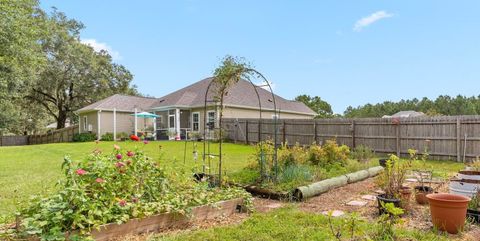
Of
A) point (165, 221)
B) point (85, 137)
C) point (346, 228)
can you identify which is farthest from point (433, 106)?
point (165, 221)

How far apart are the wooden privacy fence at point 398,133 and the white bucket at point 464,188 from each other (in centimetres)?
380

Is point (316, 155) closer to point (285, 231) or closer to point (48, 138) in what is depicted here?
point (285, 231)

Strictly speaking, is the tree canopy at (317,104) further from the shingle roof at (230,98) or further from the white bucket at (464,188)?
the white bucket at (464,188)

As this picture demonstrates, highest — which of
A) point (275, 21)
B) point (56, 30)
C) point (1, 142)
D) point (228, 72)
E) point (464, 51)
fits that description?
point (56, 30)

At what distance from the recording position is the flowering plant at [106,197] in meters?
2.96

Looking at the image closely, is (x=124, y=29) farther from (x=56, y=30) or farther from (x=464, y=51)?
(x=464, y=51)

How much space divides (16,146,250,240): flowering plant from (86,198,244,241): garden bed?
8 centimetres

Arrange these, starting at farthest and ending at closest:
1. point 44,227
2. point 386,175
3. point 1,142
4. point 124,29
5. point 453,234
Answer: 1. point 1,142
2. point 124,29
3. point 386,175
4. point 453,234
5. point 44,227

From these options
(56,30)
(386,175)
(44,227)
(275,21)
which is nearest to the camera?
(44,227)

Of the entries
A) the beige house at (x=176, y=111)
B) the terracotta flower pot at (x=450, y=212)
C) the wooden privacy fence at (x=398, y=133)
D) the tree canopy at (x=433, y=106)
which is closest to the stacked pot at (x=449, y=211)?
the terracotta flower pot at (x=450, y=212)

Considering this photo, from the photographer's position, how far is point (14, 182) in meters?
6.69

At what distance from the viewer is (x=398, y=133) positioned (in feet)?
38.5

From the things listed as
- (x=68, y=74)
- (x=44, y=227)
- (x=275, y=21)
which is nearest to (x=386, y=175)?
(x=44, y=227)

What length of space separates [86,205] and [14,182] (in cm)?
493
